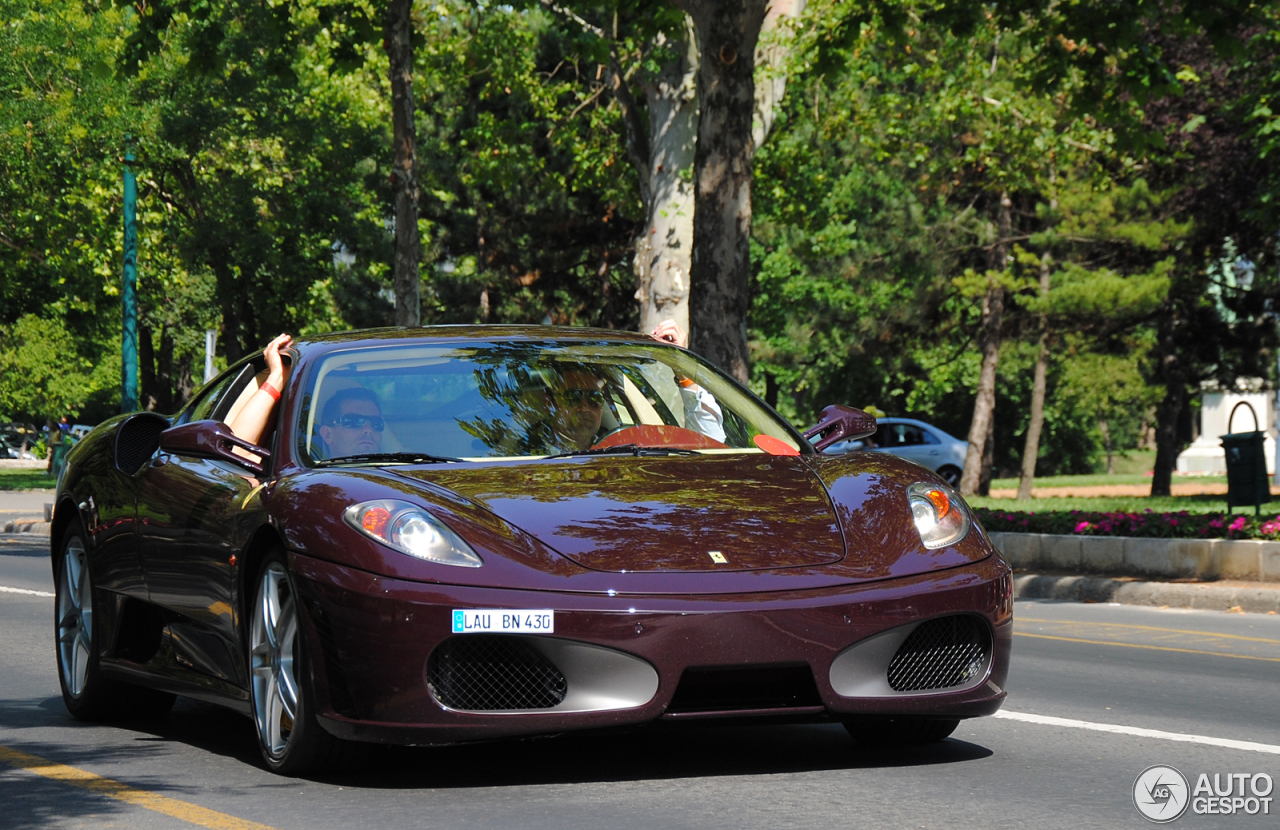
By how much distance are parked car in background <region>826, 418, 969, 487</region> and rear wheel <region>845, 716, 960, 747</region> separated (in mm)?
31457

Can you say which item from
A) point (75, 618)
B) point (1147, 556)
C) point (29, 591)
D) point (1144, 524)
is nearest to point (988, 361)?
point (1144, 524)

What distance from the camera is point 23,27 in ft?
113

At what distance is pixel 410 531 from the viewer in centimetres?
482

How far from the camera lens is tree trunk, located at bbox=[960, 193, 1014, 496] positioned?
34.2 meters

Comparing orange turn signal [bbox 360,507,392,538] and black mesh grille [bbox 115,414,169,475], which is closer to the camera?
orange turn signal [bbox 360,507,392,538]

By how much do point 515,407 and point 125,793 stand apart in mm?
1783

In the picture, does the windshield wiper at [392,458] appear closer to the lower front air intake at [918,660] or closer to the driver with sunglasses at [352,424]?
the driver with sunglasses at [352,424]

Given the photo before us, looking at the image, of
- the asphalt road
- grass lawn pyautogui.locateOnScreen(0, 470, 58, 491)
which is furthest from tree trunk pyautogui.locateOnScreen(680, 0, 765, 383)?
grass lawn pyautogui.locateOnScreen(0, 470, 58, 491)

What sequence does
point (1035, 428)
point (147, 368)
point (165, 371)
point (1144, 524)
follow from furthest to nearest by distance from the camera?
point (165, 371) → point (147, 368) → point (1035, 428) → point (1144, 524)

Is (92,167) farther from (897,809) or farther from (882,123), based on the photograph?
(897,809)

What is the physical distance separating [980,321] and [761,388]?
24.4 metres

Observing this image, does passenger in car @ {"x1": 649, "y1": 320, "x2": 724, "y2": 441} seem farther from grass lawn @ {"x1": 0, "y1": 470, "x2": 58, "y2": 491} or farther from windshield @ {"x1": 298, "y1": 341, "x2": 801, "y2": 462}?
grass lawn @ {"x1": 0, "y1": 470, "x2": 58, "y2": 491}

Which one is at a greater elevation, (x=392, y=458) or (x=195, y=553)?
(x=392, y=458)

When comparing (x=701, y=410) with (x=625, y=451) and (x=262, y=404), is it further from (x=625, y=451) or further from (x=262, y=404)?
(x=262, y=404)
